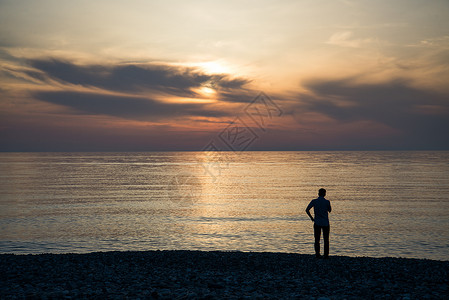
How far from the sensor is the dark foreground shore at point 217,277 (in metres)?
10.5

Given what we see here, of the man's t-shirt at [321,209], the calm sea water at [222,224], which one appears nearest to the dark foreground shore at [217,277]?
the man's t-shirt at [321,209]

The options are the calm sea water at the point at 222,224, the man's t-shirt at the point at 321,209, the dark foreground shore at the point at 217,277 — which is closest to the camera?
the dark foreground shore at the point at 217,277

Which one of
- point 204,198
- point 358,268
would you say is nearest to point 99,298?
point 358,268

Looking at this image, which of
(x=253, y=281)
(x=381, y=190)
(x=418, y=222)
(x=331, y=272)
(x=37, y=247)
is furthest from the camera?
(x=381, y=190)

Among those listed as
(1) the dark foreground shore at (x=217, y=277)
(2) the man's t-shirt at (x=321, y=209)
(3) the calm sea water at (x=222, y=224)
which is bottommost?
(3) the calm sea water at (x=222, y=224)

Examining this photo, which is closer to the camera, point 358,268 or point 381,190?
point 358,268

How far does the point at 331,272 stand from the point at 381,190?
157 ft

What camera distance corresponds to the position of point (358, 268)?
44.9ft

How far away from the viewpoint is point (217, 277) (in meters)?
12.6

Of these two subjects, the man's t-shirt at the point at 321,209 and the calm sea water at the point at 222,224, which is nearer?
the man's t-shirt at the point at 321,209

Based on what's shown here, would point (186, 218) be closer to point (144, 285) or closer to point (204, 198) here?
point (204, 198)

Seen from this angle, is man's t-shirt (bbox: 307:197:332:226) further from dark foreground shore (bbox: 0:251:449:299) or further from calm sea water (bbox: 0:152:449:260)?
calm sea water (bbox: 0:152:449:260)

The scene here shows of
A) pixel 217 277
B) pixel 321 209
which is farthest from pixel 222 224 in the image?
pixel 217 277

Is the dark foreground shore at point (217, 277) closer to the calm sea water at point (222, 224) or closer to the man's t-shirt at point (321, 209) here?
the man's t-shirt at point (321, 209)
